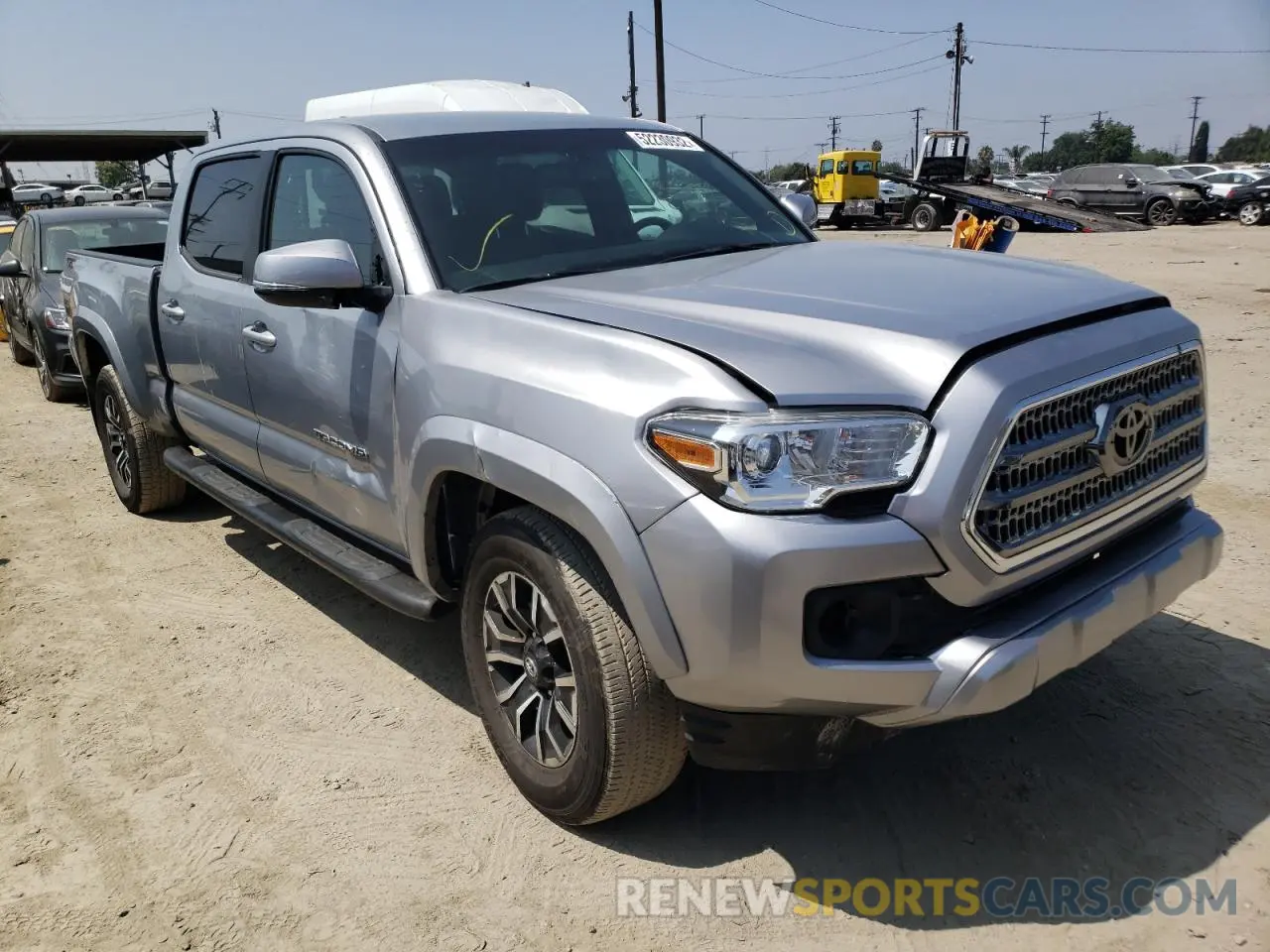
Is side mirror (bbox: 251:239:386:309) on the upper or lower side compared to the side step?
upper

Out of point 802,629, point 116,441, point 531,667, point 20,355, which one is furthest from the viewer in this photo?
point 20,355

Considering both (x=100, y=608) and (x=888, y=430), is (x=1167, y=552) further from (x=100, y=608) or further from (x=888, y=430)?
(x=100, y=608)

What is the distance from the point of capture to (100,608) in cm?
465

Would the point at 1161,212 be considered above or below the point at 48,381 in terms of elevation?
above

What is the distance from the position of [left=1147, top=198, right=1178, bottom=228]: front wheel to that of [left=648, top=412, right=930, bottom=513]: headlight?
28.7m

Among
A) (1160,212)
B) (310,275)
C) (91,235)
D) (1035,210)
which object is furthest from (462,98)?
(1160,212)

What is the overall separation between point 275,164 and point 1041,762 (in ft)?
11.3

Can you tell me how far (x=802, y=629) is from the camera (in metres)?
2.13

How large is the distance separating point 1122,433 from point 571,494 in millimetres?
1336

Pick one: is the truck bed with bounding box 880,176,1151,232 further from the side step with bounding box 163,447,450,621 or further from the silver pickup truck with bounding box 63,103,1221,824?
the side step with bounding box 163,447,450,621

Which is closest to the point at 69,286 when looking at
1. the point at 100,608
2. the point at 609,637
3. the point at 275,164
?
the point at 100,608

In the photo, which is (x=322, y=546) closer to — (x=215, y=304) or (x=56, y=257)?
(x=215, y=304)

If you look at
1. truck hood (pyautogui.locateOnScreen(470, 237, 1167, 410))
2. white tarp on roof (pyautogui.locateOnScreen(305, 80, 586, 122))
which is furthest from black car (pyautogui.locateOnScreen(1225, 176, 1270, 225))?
truck hood (pyautogui.locateOnScreen(470, 237, 1167, 410))

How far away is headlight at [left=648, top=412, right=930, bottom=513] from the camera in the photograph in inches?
84.1
